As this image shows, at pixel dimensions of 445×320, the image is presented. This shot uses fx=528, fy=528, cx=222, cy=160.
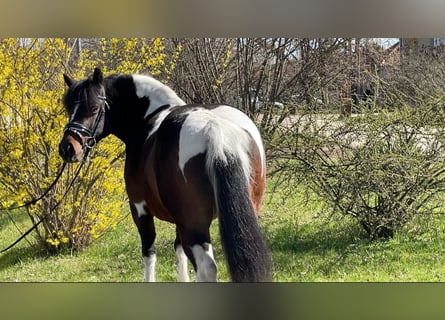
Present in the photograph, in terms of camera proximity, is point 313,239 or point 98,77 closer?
point 98,77

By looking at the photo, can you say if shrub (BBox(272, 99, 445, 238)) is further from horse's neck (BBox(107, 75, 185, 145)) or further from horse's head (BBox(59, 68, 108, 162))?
horse's head (BBox(59, 68, 108, 162))

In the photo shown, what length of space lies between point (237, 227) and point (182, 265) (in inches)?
29.5

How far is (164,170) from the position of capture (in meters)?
2.55

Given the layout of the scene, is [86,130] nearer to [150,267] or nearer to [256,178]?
[150,267]

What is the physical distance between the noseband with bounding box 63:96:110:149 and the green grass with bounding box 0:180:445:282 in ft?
2.47

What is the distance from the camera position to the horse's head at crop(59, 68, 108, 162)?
2816 mm

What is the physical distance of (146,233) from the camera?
2846 millimetres

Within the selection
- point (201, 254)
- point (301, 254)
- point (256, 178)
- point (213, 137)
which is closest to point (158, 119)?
point (213, 137)

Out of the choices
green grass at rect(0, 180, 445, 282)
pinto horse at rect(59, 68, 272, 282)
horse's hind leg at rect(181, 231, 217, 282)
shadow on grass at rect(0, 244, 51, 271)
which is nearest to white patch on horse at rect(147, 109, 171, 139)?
pinto horse at rect(59, 68, 272, 282)

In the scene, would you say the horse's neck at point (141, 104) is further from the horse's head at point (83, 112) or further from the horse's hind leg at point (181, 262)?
the horse's hind leg at point (181, 262)

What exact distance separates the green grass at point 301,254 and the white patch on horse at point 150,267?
13 centimetres
